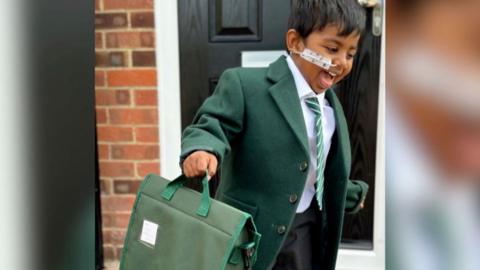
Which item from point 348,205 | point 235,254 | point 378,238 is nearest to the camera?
point 235,254

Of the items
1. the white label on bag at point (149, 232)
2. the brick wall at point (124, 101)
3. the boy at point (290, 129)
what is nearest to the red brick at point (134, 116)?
the brick wall at point (124, 101)

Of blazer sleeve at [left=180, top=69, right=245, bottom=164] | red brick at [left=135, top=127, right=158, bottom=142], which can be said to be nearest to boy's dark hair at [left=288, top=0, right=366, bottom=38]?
blazer sleeve at [left=180, top=69, right=245, bottom=164]

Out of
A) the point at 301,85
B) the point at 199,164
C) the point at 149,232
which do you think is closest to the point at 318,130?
the point at 301,85

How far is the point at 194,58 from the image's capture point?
2123mm

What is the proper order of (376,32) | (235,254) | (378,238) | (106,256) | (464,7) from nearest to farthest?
(464,7)
(235,254)
(376,32)
(378,238)
(106,256)

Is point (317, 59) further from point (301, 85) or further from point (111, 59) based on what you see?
point (111, 59)

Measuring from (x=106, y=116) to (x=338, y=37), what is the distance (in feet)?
4.12

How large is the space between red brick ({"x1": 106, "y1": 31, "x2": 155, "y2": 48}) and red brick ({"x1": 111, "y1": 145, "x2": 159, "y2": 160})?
17.7 inches

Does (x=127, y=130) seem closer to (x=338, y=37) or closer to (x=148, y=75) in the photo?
(x=148, y=75)

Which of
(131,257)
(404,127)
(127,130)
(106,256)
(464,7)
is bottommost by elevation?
(106,256)

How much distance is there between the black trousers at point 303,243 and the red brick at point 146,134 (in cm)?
96

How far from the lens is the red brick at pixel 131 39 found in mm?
2047

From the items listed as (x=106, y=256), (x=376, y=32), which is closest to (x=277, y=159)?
(x=376, y=32)

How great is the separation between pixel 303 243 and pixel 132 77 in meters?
1.11
